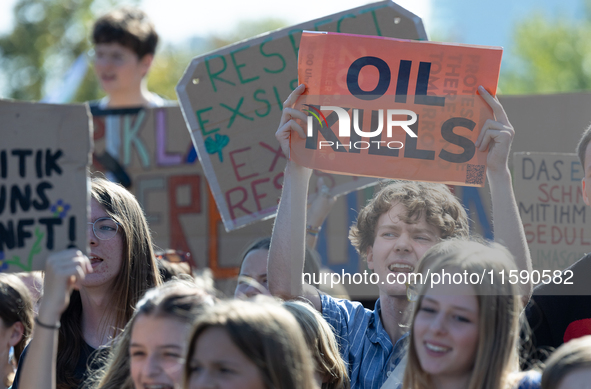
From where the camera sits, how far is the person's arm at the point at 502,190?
7.59 feet

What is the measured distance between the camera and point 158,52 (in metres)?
21.9

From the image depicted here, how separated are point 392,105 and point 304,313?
0.87 m

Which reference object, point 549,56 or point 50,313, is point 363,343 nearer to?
point 50,313

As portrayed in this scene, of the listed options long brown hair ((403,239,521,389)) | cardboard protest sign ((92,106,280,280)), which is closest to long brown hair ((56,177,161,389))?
long brown hair ((403,239,521,389))

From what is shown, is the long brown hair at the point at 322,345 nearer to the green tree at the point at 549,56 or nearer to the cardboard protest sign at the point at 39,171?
the cardboard protest sign at the point at 39,171

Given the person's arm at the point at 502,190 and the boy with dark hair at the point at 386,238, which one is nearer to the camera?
the person's arm at the point at 502,190

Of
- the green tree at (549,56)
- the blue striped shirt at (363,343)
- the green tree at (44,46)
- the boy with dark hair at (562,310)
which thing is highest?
the green tree at (549,56)

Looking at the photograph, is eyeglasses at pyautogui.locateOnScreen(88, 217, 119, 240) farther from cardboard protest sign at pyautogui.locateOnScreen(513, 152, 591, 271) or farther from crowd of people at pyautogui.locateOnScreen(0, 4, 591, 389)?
cardboard protest sign at pyautogui.locateOnScreen(513, 152, 591, 271)

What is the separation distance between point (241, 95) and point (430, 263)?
1.60 m

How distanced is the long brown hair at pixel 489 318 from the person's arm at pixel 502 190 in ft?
0.46

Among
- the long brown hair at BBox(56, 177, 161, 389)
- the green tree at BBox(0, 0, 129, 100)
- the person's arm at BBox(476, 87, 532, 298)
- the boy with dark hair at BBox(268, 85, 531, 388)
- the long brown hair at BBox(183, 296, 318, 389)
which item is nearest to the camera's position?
the long brown hair at BBox(183, 296, 318, 389)

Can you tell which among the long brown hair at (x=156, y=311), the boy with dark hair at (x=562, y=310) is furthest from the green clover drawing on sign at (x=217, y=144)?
the boy with dark hair at (x=562, y=310)

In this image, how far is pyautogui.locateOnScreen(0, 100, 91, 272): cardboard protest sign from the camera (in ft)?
6.95

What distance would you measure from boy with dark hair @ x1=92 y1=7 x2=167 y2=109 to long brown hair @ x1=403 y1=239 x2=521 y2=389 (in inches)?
149
